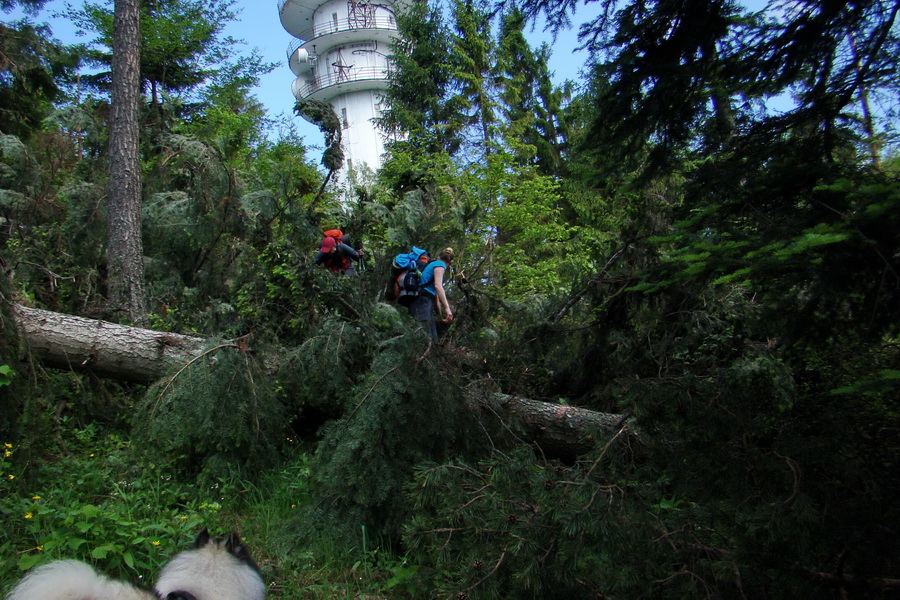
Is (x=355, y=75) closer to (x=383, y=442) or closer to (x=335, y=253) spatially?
(x=335, y=253)

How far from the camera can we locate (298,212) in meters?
6.33

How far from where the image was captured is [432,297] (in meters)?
7.12

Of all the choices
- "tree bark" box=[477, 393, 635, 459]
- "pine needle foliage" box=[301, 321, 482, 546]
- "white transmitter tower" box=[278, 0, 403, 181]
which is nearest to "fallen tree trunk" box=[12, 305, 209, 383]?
"pine needle foliage" box=[301, 321, 482, 546]

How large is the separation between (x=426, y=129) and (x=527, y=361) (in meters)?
13.0

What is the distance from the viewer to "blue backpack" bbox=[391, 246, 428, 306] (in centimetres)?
698

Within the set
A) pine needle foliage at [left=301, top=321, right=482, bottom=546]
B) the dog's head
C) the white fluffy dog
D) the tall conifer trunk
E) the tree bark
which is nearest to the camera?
the white fluffy dog

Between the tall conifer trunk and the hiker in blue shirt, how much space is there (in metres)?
3.39

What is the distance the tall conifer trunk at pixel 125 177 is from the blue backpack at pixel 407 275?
10.3 feet

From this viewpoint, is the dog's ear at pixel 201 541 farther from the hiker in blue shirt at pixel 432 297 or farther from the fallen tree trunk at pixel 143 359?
the hiker in blue shirt at pixel 432 297

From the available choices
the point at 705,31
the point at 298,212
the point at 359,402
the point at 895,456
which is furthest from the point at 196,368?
the point at 895,456

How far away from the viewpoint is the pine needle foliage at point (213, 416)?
15.0 feet

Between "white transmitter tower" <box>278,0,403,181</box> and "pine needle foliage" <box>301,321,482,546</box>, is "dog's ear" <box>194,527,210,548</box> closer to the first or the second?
"pine needle foliage" <box>301,321,482,546</box>

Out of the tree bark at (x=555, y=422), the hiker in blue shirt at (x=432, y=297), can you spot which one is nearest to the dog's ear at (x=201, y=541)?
the tree bark at (x=555, y=422)

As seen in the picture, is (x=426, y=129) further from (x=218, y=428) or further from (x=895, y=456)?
(x=895, y=456)
